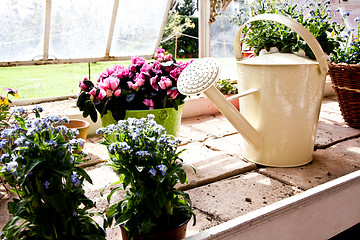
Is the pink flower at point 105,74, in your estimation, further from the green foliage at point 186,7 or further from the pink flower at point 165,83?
the green foliage at point 186,7

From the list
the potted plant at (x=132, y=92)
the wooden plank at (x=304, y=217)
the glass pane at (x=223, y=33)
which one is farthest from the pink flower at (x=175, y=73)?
the glass pane at (x=223, y=33)

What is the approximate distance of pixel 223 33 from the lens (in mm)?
3096

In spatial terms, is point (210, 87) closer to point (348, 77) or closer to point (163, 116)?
point (163, 116)

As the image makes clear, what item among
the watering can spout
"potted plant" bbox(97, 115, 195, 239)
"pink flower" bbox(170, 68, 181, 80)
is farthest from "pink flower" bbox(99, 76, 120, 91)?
"potted plant" bbox(97, 115, 195, 239)

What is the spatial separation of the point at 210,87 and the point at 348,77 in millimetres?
916

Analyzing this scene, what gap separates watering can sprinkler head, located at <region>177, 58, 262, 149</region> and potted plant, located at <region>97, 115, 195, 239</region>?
1.16 ft

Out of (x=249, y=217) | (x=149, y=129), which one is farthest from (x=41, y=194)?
(x=249, y=217)

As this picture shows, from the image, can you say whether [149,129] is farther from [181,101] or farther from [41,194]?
[181,101]

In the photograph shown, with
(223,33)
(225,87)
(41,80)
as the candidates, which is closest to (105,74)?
(225,87)

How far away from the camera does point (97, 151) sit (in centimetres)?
160

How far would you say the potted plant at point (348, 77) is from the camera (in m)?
1.73

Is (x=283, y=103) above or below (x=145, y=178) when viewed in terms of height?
above

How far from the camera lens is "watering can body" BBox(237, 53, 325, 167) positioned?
4.28 ft

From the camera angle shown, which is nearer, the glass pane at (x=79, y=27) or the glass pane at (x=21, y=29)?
the glass pane at (x=21, y=29)
